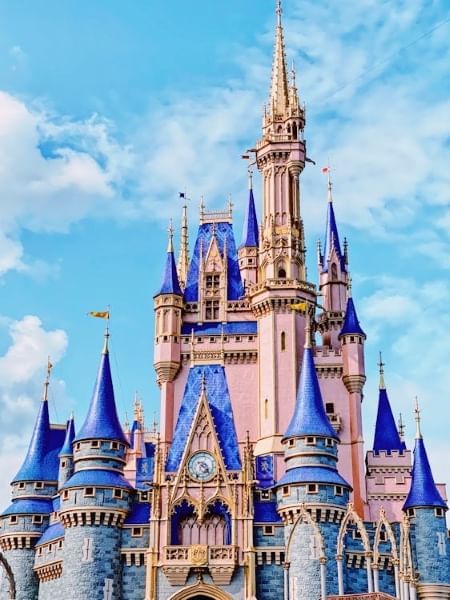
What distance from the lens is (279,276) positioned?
2306 inches

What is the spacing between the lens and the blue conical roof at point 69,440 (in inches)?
2215

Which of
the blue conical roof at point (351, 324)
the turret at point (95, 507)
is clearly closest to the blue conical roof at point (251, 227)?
the blue conical roof at point (351, 324)

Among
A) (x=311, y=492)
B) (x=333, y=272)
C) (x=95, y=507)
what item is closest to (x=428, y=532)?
(x=311, y=492)

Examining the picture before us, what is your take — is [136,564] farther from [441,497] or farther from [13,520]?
[441,497]

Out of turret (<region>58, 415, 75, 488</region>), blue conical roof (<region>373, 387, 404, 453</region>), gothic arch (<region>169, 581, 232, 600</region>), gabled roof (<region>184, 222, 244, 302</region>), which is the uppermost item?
gabled roof (<region>184, 222, 244, 302</region>)

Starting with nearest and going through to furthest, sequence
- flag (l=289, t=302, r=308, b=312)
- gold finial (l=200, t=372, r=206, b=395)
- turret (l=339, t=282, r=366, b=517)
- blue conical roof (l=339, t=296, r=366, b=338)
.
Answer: gold finial (l=200, t=372, r=206, b=395), turret (l=339, t=282, r=366, b=517), flag (l=289, t=302, r=308, b=312), blue conical roof (l=339, t=296, r=366, b=338)

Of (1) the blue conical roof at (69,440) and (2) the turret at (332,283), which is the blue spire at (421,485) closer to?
(2) the turret at (332,283)

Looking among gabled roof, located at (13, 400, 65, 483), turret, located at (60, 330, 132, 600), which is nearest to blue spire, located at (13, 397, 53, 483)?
gabled roof, located at (13, 400, 65, 483)

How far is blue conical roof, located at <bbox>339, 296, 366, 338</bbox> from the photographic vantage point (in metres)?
57.8

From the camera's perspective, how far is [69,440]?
2266 inches

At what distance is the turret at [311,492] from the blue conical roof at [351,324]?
7.15 m

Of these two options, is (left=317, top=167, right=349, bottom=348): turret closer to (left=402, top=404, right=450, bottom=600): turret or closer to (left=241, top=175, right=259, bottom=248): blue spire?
(left=241, top=175, right=259, bottom=248): blue spire

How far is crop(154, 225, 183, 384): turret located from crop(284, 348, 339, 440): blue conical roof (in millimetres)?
8348

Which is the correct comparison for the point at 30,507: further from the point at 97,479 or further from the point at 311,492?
the point at 311,492
